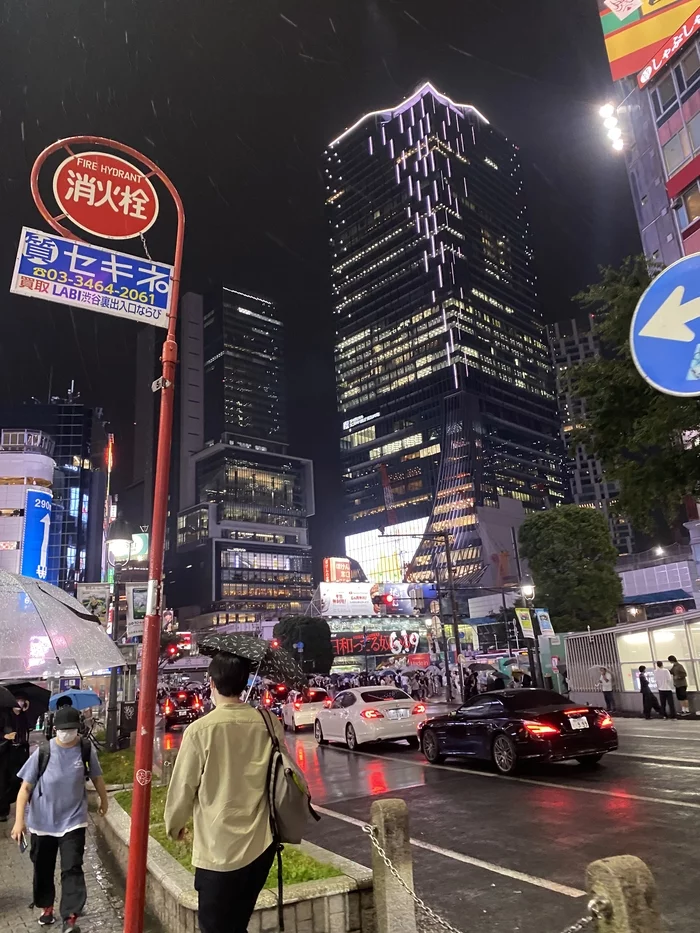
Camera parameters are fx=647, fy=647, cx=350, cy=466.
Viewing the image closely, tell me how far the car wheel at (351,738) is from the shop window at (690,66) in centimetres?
3629

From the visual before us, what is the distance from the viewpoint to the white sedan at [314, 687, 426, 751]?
17312mm

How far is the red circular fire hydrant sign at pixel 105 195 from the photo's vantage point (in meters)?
6.22

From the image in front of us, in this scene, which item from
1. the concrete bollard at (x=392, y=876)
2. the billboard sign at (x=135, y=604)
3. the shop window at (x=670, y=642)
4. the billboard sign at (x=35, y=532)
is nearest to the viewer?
the concrete bollard at (x=392, y=876)

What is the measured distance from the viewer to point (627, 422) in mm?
12172

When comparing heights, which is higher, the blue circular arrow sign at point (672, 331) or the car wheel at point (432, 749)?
the blue circular arrow sign at point (672, 331)

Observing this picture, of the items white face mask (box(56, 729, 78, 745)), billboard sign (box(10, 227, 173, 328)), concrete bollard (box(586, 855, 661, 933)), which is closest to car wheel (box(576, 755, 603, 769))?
white face mask (box(56, 729, 78, 745))

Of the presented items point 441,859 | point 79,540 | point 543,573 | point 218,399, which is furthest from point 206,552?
point 441,859

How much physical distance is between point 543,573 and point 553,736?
123 feet

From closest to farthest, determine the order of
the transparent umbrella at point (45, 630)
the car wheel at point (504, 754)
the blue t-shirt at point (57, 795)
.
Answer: the blue t-shirt at point (57, 795), the transparent umbrella at point (45, 630), the car wheel at point (504, 754)

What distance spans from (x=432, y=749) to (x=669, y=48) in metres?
37.5

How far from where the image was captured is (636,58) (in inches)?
923

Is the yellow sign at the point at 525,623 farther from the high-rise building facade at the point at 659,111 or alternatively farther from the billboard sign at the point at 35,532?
the billboard sign at the point at 35,532

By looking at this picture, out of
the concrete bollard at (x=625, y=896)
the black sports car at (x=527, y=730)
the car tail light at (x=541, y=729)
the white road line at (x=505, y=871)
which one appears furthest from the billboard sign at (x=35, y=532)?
the concrete bollard at (x=625, y=896)

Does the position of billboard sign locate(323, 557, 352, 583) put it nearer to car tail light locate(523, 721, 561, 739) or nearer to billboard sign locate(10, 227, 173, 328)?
car tail light locate(523, 721, 561, 739)
